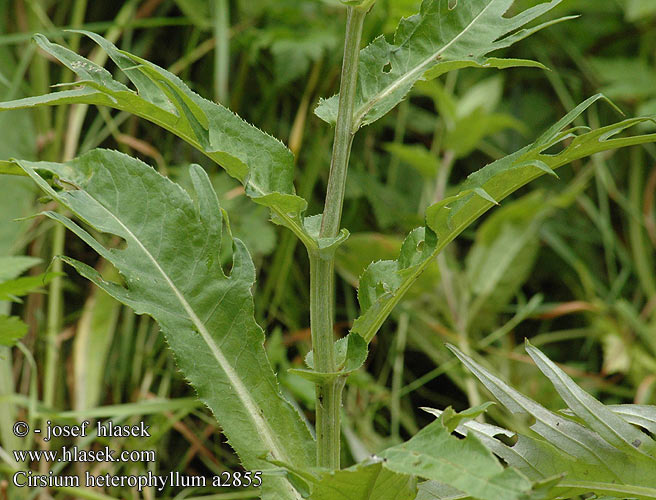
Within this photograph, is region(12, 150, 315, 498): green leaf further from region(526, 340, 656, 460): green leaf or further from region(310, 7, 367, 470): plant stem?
region(526, 340, 656, 460): green leaf

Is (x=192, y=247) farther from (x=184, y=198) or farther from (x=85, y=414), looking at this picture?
(x=85, y=414)

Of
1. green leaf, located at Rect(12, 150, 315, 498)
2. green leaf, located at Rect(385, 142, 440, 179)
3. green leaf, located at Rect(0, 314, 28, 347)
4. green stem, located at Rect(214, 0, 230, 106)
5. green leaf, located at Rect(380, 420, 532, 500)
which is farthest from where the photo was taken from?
green leaf, located at Rect(385, 142, 440, 179)

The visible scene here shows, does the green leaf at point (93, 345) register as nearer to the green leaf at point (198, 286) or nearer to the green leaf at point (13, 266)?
the green leaf at point (13, 266)

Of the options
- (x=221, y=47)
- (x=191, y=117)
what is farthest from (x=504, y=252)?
(x=191, y=117)

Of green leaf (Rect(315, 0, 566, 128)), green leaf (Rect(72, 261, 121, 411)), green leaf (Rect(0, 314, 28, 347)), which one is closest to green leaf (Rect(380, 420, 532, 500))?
green leaf (Rect(315, 0, 566, 128))

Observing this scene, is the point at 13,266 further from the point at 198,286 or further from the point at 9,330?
the point at 198,286
